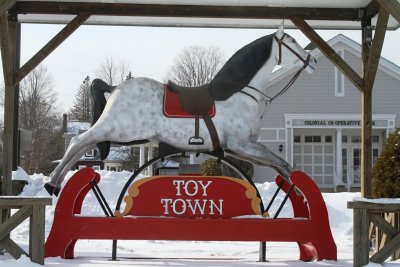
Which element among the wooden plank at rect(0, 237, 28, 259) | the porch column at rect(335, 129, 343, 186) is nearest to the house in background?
the porch column at rect(335, 129, 343, 186)

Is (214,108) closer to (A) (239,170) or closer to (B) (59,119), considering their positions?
(A) (239,170)

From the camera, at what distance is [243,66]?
7473mm

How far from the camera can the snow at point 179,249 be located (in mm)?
6913

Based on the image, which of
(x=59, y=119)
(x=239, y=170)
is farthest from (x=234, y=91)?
(x=59, y=119)

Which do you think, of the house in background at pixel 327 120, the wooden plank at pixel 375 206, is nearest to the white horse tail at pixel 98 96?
the wooden plank at pixel 375 206

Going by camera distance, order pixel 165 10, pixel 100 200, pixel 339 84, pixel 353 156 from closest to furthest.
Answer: pixel 100 200
pixel 165 10
pixel 339 84
pixel 353 156

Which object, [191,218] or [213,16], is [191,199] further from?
[213,16]

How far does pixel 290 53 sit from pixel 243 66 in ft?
2.02

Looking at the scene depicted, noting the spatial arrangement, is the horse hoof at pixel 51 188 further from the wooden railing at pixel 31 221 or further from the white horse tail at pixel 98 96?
the wooden railing at pixel 31 221

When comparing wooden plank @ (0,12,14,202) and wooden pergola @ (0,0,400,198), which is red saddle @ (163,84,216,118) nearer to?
wooden pergola @ (0,0,400,198)

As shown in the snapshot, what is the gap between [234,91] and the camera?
739 cm

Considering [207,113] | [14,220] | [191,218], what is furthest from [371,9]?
[14,220]

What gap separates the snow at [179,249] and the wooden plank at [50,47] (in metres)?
2.38

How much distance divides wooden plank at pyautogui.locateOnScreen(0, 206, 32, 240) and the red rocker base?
571mm
